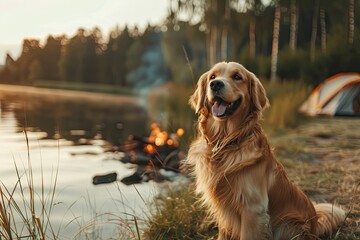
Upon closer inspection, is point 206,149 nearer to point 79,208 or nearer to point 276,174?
point 276,174

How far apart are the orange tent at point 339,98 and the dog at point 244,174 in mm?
9961

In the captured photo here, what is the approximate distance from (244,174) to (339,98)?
10.5 m

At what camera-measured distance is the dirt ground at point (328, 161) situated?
160 inches

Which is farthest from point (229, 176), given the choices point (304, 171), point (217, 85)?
point (304, 171)

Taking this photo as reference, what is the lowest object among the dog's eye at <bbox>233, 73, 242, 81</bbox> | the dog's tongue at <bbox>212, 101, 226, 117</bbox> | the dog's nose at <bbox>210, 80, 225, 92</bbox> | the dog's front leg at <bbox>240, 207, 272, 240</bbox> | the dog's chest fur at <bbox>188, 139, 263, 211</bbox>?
the dog's front leg at <bbox>240, 207, 272, 240</bbox>

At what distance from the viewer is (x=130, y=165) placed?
8.14 m

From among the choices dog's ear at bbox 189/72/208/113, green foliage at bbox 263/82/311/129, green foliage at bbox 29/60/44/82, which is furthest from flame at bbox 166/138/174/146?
dog's ear at bbox 189/72/208/113

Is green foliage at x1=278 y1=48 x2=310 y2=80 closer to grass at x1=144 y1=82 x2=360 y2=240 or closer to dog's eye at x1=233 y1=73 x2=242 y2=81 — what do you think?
grass at x1=144 y1=82 x2=360 y2=240

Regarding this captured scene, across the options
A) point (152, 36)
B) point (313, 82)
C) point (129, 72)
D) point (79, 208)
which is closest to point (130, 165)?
point (79, 208)

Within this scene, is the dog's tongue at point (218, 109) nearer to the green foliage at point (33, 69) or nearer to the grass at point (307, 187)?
the grass at point (307, 187)

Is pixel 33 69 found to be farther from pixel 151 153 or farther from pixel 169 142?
pixel 169 142

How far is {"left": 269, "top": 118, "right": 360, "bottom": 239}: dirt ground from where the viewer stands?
4064 mm

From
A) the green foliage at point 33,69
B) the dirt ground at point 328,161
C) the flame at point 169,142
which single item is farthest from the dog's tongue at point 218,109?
the flame at point 169,142

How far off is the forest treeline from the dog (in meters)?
0.76
